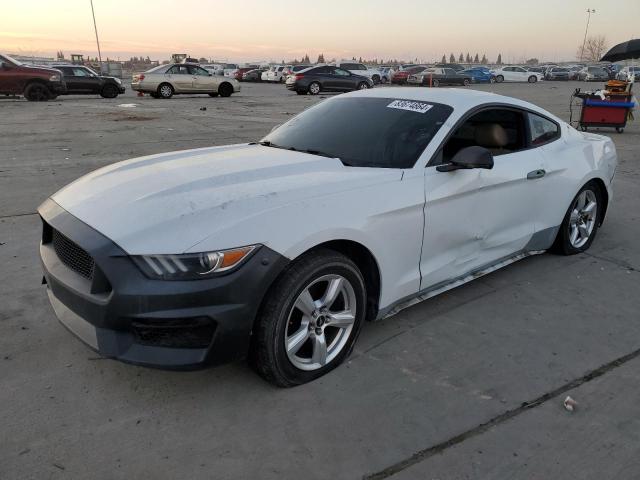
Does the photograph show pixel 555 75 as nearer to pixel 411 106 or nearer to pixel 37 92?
pixel 37 92

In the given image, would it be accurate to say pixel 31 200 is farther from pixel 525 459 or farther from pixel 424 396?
pixel 525 459

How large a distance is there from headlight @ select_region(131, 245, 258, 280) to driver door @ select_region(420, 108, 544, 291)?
139cm

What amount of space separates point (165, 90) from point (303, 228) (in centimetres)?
2161

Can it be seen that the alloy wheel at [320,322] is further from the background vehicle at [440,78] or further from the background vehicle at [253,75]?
the background vehicle at [253,75]

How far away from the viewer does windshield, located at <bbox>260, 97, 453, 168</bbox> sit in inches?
131

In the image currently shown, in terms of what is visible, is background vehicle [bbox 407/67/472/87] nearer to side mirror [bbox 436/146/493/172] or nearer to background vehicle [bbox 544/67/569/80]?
background vehicle [bbox 544/67/569/80]

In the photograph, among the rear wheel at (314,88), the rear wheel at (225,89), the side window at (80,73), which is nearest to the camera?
the side window at (80,73)

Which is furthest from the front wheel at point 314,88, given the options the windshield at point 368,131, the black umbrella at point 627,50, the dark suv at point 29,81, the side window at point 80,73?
the windshield at point 368,131

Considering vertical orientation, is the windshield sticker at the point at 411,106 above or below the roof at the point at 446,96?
below

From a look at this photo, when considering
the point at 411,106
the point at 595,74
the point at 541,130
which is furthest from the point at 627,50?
the point at 595,74

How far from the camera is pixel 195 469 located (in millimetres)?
2223

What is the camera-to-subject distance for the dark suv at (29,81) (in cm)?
1855

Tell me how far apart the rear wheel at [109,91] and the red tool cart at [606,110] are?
18.6 meters

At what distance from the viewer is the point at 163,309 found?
2.28 meters
